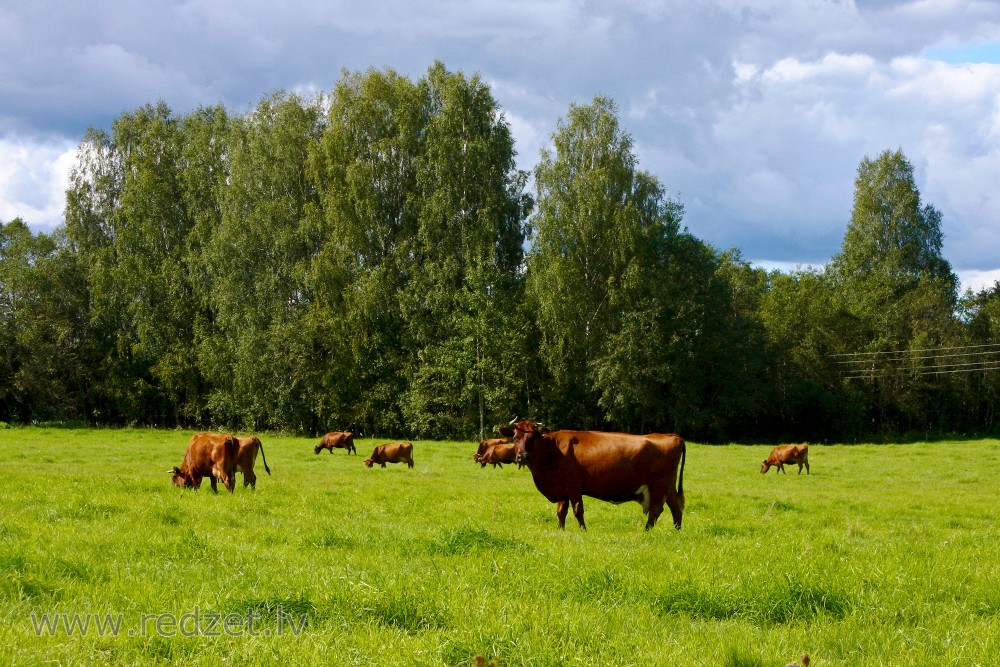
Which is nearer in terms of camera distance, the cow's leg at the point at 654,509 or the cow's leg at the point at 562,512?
the cow's leg at the point at 654,509

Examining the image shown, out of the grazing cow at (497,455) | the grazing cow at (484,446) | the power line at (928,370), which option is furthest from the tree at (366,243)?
the power line at (928,370)

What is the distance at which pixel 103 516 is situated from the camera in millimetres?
10172

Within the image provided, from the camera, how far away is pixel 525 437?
11.5 meters

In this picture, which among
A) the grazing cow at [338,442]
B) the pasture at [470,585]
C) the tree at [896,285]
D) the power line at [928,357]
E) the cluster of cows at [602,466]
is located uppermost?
the tree at [896,285]

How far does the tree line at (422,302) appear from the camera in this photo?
3988cm

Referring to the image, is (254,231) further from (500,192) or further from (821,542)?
(821,542)

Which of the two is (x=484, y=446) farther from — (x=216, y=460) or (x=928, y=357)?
(x=928, y=357)

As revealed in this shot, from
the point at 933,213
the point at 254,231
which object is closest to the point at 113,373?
the point at 254,231

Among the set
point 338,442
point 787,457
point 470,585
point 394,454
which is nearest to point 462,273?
point 338,442

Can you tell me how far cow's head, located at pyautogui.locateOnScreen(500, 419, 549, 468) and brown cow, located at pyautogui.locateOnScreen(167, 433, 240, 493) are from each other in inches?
241

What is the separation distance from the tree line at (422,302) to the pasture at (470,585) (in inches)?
1078

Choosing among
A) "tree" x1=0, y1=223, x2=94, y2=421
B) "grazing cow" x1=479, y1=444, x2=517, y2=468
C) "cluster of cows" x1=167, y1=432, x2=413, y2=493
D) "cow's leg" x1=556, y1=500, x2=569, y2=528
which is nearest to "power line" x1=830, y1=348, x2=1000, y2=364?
"grazing cow" x1=479, y1=444, x2=517, y2=468

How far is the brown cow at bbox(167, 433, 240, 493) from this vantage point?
14.6 meters

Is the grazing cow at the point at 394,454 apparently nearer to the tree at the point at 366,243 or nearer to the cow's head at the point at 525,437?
the tree at the point at 366,243
